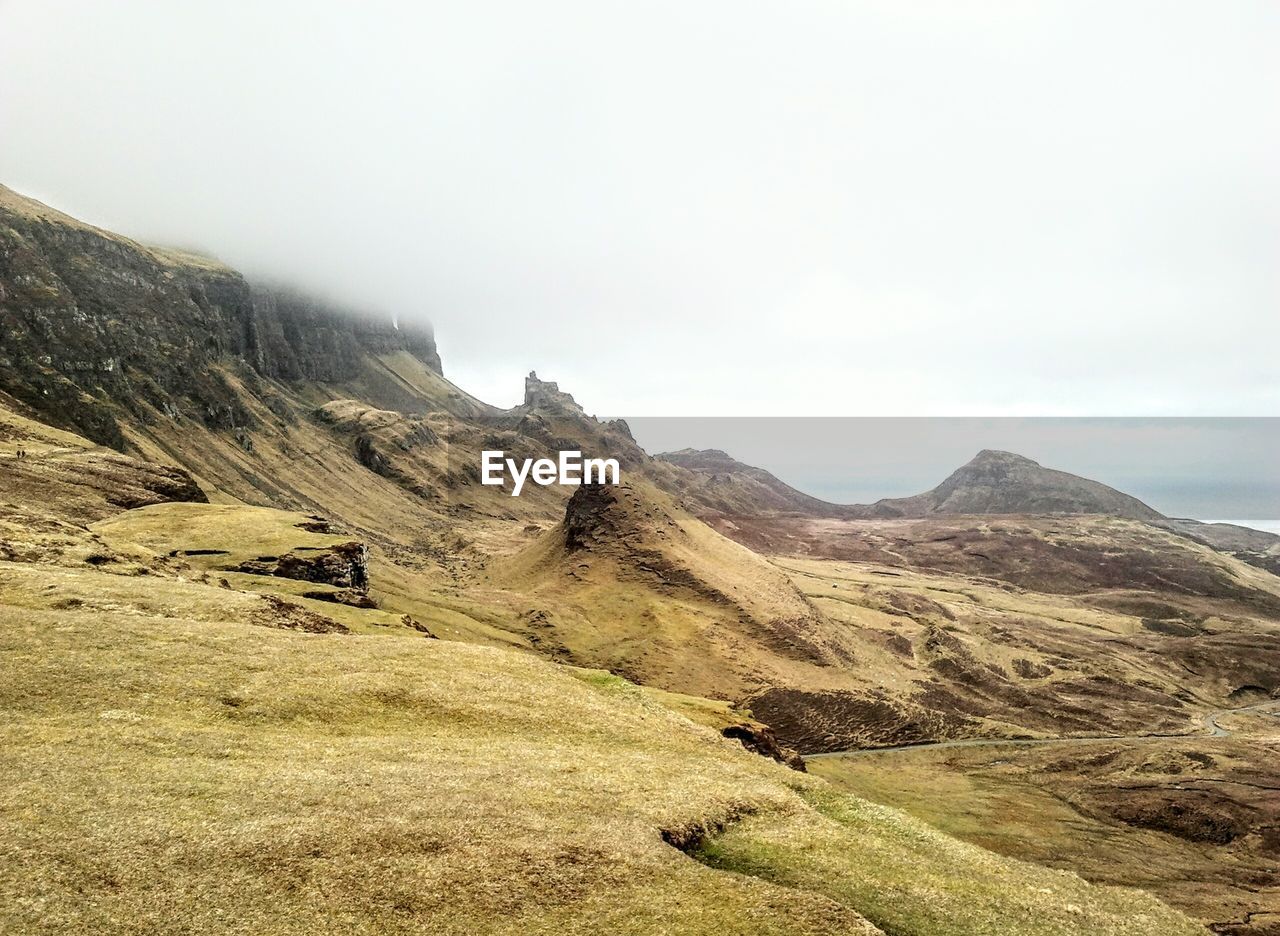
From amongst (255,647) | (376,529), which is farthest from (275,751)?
(376,529)

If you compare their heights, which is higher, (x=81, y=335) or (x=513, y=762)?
(x=81, y=335)

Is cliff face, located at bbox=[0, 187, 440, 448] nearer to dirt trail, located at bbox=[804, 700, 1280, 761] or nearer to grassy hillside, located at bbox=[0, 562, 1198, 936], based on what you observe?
grassy hillside, located at bbox=[0, 562, 1198, 936]

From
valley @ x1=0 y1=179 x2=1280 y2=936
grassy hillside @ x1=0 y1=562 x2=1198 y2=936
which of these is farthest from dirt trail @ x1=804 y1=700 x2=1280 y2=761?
grassy hillside @ x1=0 y1=562 x2=1198 y2=936

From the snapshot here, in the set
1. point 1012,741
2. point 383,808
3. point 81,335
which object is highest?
point 81,335

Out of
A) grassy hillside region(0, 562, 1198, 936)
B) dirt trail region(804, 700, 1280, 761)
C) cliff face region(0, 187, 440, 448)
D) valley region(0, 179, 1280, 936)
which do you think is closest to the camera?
grassy hillside region(0, 562, 1198, 936)

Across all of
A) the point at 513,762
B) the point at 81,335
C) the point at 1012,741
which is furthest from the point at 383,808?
the point at 81,335

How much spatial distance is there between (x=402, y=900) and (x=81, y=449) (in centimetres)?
11177

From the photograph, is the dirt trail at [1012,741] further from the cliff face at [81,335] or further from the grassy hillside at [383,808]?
the cliff face at [81,335]

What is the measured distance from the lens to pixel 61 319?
6339 inches

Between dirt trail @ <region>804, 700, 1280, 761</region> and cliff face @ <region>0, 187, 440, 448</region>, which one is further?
cliff face @ <region>0, 187, 440, 448</region>

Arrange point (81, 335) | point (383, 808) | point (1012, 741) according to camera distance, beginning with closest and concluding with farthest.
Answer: point (383, 808) < point (1012, 741) < point (81, 335)

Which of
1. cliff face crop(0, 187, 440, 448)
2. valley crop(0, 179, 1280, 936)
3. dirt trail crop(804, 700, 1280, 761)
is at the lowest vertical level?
dirt trail crop(804, 700, 1280, 761)

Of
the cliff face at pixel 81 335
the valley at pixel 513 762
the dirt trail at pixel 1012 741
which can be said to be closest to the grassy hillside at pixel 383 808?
the valley at pixel 513 762

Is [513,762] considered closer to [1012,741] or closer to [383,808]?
[383,808]
